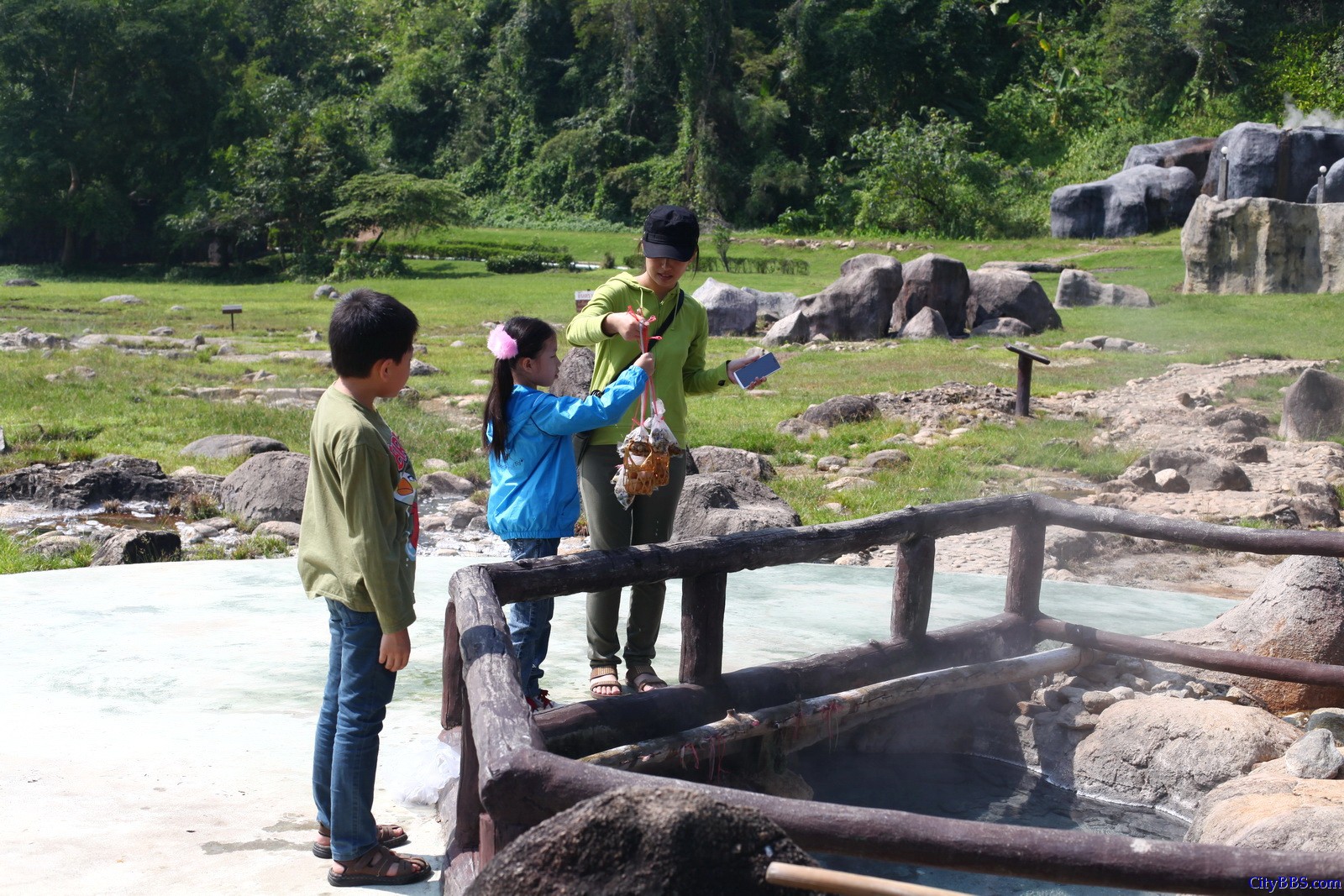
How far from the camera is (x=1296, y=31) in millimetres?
34562

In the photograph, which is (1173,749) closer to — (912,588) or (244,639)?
(912,588)

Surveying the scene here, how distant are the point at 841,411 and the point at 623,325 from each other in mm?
7925

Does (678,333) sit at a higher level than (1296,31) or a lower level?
lower

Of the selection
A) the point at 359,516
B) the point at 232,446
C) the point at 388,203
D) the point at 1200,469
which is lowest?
the point at 232,446

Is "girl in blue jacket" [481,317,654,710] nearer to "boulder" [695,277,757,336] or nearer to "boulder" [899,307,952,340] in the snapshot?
"boulder" [899,307,952,340]

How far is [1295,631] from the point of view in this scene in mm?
4867

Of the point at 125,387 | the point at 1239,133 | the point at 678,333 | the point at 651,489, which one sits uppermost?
the point at 1239,133

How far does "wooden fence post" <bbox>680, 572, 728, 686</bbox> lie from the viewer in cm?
379

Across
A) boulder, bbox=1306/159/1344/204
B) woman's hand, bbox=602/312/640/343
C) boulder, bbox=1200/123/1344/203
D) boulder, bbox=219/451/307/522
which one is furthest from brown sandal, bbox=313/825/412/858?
boulder, bbox=1200/123/1344/203

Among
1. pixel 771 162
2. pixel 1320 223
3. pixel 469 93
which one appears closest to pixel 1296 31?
pixel 771 162

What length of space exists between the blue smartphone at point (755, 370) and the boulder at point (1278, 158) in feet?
76.1

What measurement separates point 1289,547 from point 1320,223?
1696 centimetres

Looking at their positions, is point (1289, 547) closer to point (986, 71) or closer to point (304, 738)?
point (304, 738)

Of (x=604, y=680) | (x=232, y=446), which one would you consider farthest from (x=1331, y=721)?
(x=232, y=446)
